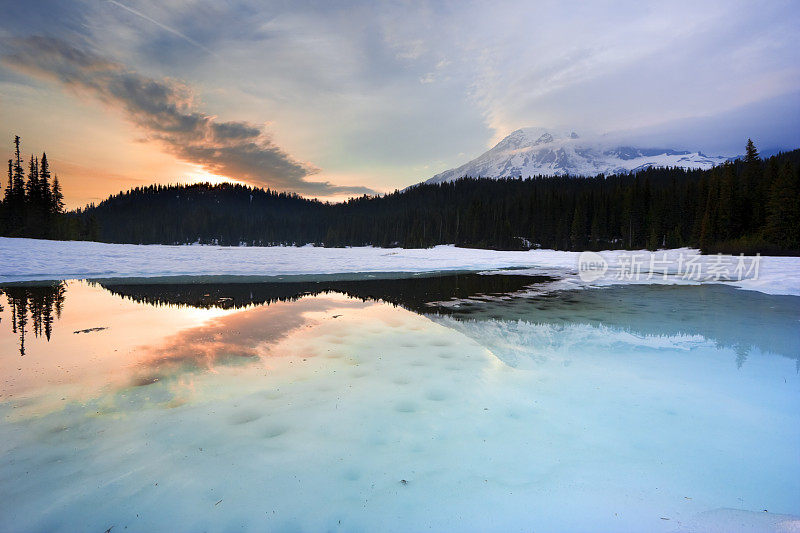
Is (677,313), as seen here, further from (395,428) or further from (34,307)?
(34,307)

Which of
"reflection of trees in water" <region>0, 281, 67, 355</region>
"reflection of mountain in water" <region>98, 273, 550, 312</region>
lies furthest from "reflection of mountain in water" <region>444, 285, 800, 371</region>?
"reflection of trees in water" <region>0, 281, 67, 355</region>

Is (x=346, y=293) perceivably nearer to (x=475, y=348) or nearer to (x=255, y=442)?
(x=475, y=348)

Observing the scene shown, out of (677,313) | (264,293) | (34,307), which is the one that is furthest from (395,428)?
(34,307)

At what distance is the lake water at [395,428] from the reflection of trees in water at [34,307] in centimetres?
16

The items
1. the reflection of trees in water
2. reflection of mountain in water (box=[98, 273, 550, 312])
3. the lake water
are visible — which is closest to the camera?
the lake water

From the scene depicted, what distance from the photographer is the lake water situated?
2.72m

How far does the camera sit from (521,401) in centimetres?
466

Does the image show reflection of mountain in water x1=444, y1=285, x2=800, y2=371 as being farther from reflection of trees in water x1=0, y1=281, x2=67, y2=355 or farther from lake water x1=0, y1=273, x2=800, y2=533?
reflection of trees in water x1=0, y1=281, x2=67, y2=355

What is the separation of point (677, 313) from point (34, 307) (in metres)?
19.6

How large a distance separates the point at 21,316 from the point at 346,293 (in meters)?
9.66

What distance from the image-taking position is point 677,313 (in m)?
11.0

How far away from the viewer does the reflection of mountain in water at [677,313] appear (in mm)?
8133

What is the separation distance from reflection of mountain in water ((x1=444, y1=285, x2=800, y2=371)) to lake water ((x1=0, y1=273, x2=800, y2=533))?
17cm

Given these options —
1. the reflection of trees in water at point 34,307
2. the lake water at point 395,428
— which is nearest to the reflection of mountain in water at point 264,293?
the reflection of trees in water at point 34,307
